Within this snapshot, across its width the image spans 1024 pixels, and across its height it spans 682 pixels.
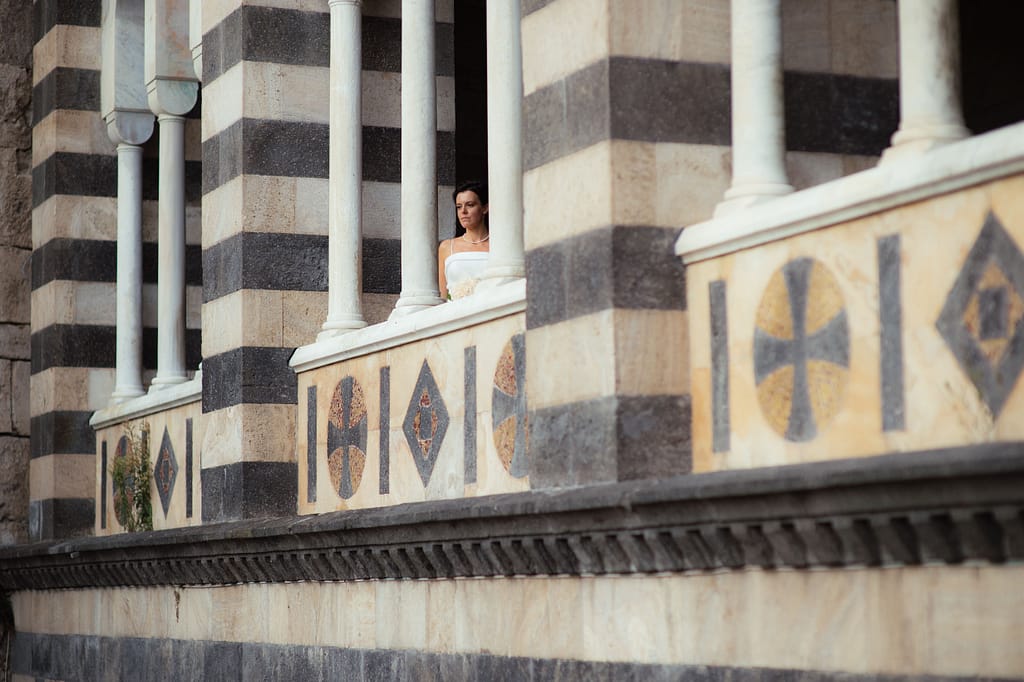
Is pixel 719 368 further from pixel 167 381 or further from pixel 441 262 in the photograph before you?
pixel 167 381

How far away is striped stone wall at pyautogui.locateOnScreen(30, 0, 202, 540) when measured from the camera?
433 inches

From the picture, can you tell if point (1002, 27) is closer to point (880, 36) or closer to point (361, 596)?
point (880, 36)

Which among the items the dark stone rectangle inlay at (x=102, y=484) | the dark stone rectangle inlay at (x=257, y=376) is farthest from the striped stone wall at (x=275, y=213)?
the dark stone rectangle inlay at (x=102, y=484)

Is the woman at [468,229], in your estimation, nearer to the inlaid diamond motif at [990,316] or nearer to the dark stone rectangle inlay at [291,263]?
the dark stone rectangle inlay at [291,263]

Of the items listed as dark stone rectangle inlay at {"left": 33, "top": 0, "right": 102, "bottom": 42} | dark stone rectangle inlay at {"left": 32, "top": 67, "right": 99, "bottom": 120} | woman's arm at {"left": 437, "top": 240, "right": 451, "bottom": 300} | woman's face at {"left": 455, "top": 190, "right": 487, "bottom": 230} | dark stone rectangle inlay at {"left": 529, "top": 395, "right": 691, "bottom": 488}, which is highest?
dark stone rectangle inlay at {"left": 33, "top": 0, "right": 102, "bottom": 42}

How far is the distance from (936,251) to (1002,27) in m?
5.75

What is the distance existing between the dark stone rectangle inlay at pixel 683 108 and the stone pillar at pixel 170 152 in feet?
14.5

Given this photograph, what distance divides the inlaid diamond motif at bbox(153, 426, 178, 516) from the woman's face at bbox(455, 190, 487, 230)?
2412mm

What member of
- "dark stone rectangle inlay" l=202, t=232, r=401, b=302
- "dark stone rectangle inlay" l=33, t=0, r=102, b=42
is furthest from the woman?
"dark stone rectangle inlay" l=33, t=0, r=102, b=42

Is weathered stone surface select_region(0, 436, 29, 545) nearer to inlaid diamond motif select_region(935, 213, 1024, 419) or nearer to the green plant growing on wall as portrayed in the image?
the green plant growing on wall

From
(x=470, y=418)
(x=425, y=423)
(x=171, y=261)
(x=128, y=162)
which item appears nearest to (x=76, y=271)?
(x=128, y=162)

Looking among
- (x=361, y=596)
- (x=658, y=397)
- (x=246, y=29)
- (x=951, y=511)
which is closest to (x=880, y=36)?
(x=658, y=397)

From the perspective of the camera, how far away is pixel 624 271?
5.50m

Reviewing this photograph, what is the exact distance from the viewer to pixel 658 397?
5.50 m
